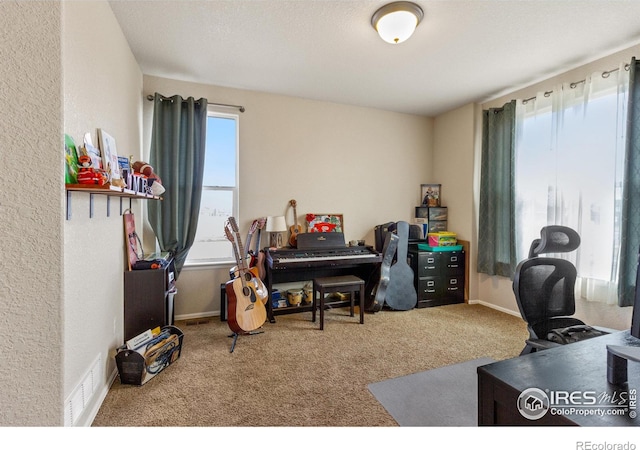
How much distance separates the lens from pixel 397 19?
194 cm

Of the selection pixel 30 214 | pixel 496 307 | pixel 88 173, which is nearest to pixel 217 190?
pixel 88 173

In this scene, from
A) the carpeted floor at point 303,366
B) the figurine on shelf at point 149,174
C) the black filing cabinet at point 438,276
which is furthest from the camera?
the black filing cabinet at point 438,276

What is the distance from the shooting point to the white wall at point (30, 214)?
3.33 feet

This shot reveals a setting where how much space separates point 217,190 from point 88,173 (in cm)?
194

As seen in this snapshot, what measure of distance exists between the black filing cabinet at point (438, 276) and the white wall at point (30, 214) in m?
3.41

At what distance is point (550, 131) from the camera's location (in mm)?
2941

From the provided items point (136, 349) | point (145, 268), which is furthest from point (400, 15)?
point (136, 349)

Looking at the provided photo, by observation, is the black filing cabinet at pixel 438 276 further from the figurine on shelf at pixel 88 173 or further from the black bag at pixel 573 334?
the figurine on shelf at pixel 88 173

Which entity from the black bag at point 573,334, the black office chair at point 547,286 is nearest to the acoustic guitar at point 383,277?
the black office chair at point 547,286

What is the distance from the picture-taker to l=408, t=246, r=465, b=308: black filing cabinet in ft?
11.9

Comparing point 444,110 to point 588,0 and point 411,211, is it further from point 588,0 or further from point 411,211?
point 588,0

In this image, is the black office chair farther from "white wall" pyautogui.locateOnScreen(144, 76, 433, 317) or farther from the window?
the window

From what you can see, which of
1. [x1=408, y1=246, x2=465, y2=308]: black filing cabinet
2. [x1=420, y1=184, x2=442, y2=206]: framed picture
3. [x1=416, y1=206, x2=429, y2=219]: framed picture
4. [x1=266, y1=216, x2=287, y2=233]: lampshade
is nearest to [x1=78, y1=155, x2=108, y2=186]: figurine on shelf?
[x1=266, y1=216, x2=287, y2=233]: lampshade

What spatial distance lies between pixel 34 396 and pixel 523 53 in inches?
153
